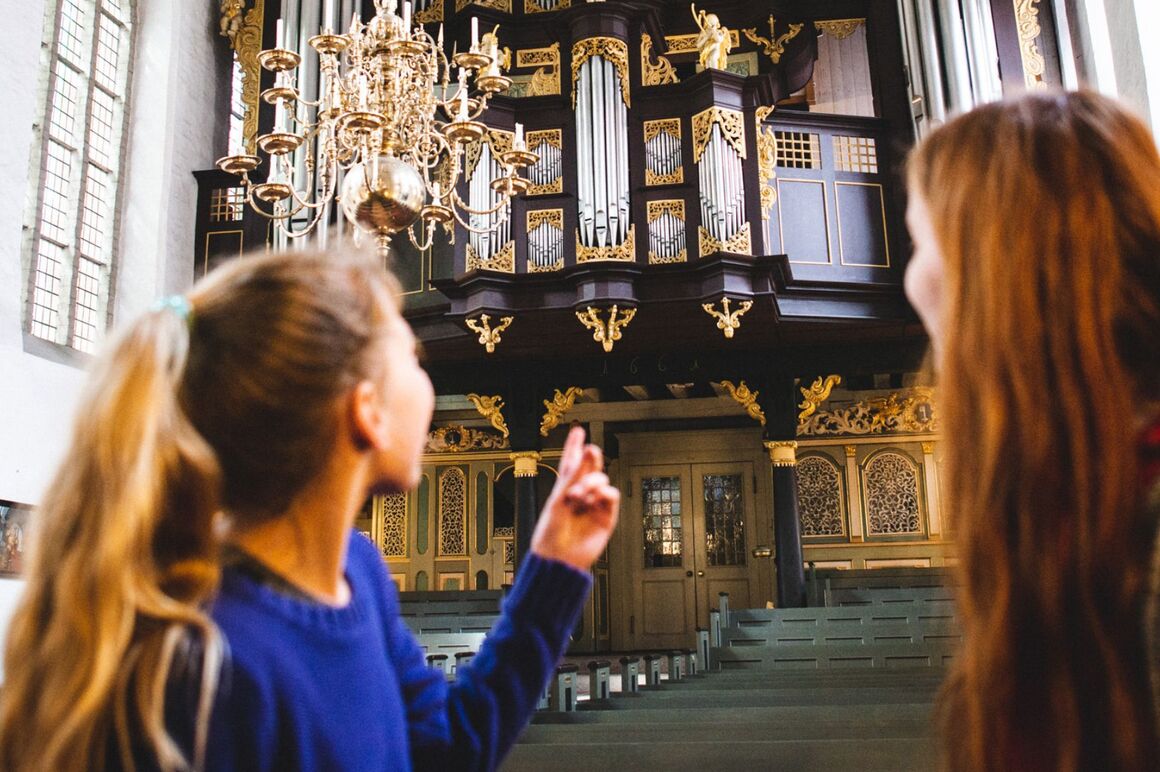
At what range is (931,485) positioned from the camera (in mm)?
13000

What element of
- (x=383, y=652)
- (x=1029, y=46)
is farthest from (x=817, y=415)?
(x=383, y=652)

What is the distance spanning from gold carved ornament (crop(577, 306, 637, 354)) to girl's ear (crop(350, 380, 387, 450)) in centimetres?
760

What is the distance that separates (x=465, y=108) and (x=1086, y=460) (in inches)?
178

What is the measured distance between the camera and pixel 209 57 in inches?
427

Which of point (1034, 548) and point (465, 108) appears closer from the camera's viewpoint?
point (1034, 548)

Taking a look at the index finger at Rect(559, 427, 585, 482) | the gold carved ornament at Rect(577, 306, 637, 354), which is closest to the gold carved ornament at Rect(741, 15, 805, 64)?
the gold carved ornament at Rect(577, 306, 637, 354)

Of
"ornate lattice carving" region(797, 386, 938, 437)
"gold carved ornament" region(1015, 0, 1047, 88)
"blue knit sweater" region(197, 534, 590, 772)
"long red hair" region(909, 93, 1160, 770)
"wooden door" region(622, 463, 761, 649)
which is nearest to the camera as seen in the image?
"long red hair" region(909, 93, 1160, 770)

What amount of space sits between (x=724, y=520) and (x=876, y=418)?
2.46 meters

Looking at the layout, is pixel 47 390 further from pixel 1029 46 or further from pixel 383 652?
pixel 1029 46

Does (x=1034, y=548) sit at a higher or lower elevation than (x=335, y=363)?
lower

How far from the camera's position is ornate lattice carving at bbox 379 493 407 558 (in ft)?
46.0

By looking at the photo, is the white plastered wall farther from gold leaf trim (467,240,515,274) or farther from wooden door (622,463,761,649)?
wooden door (622,463,761,649)

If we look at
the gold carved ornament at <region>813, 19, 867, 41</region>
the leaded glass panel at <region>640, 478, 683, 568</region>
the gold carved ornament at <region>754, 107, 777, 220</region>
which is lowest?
the leaded glass panel at <region>640, 478, 683, 568</region>

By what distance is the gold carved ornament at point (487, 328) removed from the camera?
889 centimetres
